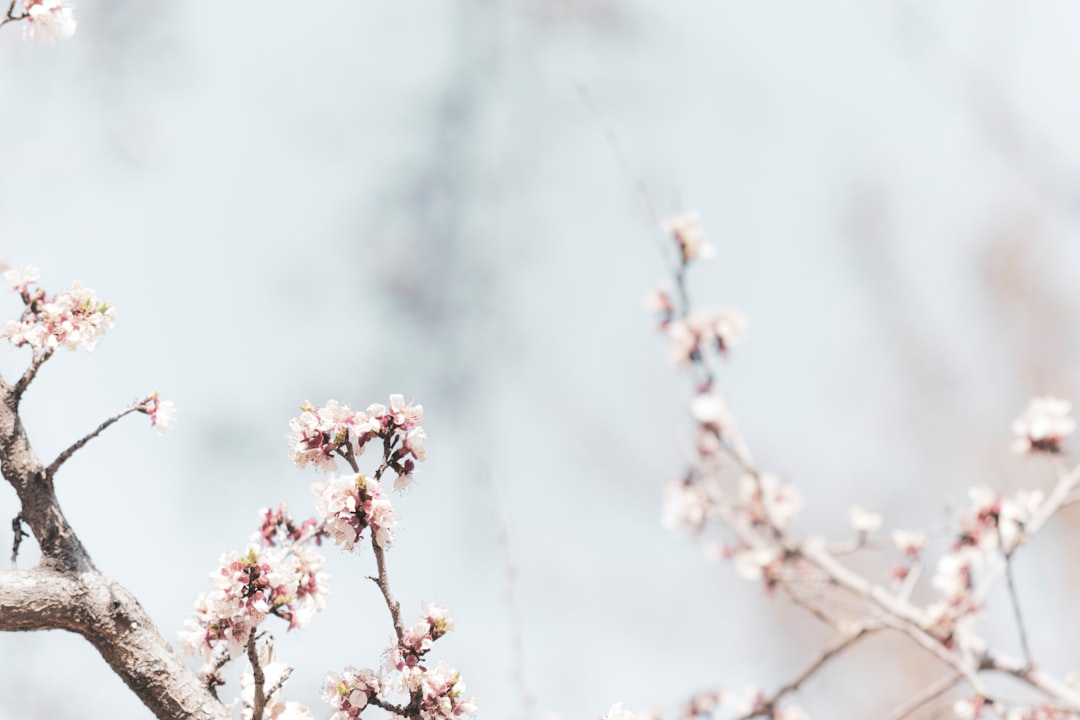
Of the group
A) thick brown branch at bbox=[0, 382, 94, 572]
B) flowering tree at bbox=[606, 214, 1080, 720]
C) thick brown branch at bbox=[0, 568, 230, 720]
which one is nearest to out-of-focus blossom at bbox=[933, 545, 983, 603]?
flowering tree at bbox=[606, 214, 1080, 720]

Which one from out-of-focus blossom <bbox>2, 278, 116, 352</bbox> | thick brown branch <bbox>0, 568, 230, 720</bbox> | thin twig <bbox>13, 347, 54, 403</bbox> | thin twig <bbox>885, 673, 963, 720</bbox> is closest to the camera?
thick brown branch <bbox>0, 568, 230, 720</bbox>

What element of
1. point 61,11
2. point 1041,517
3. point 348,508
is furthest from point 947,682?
point 61,11

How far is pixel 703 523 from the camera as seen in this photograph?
13.4 feet

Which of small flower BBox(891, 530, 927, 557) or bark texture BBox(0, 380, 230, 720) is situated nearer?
bark texture BBox(0, 380, 230, 720)

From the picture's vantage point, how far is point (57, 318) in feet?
6.13

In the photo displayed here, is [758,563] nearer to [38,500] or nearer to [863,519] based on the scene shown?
[863,519]

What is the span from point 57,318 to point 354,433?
2.50 feet

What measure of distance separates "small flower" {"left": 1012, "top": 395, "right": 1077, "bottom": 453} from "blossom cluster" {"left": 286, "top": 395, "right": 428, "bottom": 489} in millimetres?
3203

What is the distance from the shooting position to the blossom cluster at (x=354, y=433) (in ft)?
5.55

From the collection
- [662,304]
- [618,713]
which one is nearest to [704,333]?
[662,304]

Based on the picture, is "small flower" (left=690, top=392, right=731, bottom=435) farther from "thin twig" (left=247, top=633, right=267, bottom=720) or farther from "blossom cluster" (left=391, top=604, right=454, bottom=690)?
"thin twig" (left=247, top=633, right=267, bottom=720)

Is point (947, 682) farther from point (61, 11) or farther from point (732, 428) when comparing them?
point (61, 11)

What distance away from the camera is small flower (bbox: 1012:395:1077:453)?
12.2 ft

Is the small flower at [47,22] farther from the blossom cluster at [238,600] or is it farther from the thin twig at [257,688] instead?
the thin twig at [257,688]
